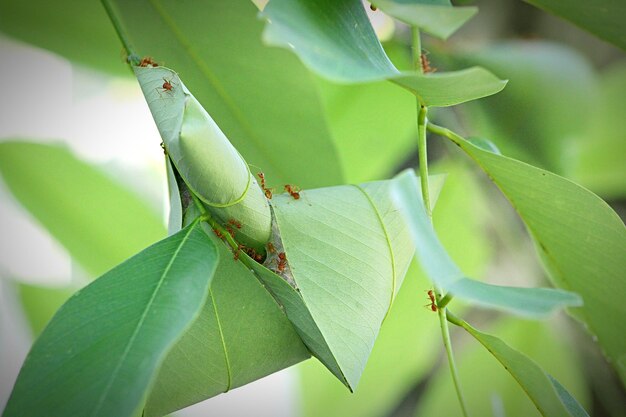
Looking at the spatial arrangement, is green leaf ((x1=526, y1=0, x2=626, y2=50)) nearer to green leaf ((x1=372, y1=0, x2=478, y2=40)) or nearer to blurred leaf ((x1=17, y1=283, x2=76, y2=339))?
green leaf ((x1=372, y1=0, x2=478, y2=40))

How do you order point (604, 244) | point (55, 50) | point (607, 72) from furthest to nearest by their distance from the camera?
point (607, 72)
point (55, 50)
point (604, 244)

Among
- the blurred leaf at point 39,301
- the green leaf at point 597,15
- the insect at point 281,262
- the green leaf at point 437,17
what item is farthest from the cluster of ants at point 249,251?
the blurred leaf at point 39,301

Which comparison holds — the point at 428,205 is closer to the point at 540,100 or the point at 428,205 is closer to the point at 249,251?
the point at 249,251

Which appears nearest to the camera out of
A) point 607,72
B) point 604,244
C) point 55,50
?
point 604,244

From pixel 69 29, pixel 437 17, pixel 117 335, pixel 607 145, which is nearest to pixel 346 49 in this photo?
pixel 437 17

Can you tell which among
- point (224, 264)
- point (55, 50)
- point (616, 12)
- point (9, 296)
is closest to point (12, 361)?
point (9, 296)

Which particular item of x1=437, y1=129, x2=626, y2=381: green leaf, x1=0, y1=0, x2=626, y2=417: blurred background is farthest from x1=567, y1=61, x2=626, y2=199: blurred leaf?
x1=437, y1=129, x2=626, y2=381: green leaf

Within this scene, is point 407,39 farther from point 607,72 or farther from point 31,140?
point 31,140

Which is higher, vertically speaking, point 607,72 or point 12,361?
point 607,72

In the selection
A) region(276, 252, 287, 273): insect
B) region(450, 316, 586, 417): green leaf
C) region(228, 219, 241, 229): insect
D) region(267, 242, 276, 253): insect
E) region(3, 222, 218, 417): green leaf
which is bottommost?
region(3, 222, 218, 417): green leaf
